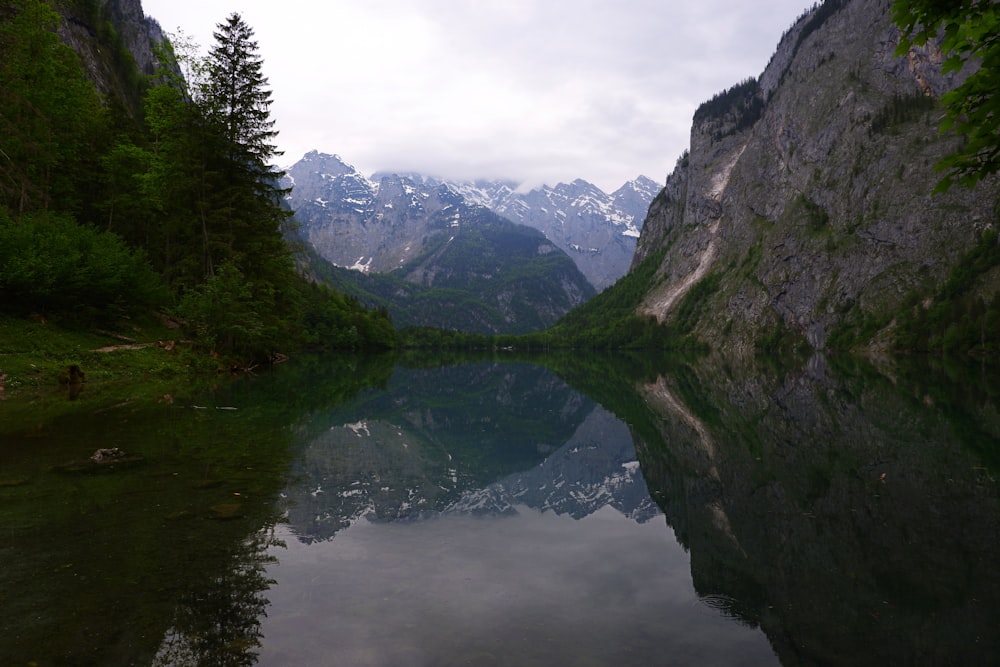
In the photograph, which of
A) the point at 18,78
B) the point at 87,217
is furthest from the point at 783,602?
the point at 87,217

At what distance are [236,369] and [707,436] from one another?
1463 inches

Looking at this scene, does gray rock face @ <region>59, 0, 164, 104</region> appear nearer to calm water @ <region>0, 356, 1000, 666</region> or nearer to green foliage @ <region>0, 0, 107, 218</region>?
green foliage @ <region>0, 0, 107, 218</region>

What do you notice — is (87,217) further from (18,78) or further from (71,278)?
(71,278)

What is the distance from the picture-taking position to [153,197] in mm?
46938

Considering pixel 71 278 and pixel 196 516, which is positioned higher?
pixel 71 278

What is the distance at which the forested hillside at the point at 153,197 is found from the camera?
117ft

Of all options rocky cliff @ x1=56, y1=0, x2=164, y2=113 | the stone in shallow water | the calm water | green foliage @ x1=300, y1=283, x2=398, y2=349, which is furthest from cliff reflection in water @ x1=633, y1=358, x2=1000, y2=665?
green foliage @ x1=300, y1=283, x2=398, y2=349

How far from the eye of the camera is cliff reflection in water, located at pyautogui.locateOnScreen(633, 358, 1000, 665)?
7949 millimetres

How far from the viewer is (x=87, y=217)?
4950 cm

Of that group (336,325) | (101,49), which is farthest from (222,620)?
(336,325)

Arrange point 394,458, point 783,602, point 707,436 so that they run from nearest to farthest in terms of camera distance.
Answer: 1. point 783,602
2. point 394,458
3. point 707,436

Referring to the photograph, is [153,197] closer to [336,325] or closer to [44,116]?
[44,116]

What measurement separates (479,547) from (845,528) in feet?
26.8

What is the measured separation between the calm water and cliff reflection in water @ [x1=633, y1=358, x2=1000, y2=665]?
64 millimetres
